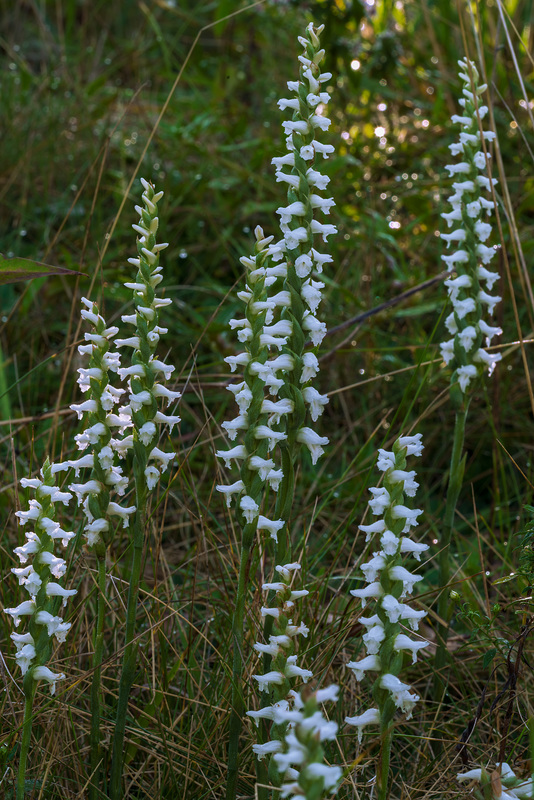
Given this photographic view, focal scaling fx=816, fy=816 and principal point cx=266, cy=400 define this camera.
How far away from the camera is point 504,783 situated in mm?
1692

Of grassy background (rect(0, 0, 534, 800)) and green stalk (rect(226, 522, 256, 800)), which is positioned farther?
grassy background (rect(0, 0, 534, 800))

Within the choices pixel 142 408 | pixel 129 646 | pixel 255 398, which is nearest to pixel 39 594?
pixel 129 646

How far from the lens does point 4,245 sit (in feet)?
15.1

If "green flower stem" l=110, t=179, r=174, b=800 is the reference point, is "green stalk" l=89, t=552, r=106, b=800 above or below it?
below

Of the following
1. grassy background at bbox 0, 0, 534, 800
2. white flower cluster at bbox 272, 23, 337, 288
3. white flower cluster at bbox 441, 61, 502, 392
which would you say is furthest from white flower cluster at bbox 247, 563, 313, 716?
white flower cluster at bbox 441, 61, 502, 392

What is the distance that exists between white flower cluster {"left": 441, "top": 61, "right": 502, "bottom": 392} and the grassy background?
204 millimetres

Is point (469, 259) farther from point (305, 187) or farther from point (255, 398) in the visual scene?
point (255, 398)

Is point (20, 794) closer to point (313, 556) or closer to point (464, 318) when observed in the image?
point (313, 556)

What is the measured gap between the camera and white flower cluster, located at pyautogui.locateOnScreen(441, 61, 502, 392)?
234 centimetres

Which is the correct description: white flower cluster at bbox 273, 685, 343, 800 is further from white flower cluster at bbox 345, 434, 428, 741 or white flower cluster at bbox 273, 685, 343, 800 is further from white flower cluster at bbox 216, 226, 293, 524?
white flower cluster at bbox 216, 226, 293, 524

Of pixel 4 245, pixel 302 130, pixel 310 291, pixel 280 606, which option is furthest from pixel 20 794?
pixel 4 245

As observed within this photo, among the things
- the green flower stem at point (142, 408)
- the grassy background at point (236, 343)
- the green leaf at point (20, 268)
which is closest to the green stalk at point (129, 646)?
the green flower stem at point (142, 408)

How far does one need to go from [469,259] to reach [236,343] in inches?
78.4

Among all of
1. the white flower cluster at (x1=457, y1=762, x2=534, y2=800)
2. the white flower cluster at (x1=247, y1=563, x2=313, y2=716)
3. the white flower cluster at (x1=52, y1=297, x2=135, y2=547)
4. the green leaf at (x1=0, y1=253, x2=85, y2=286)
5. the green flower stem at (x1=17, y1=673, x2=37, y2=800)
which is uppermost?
the green leaf at (x1=0, y1=253, x2=85, y2=286)
